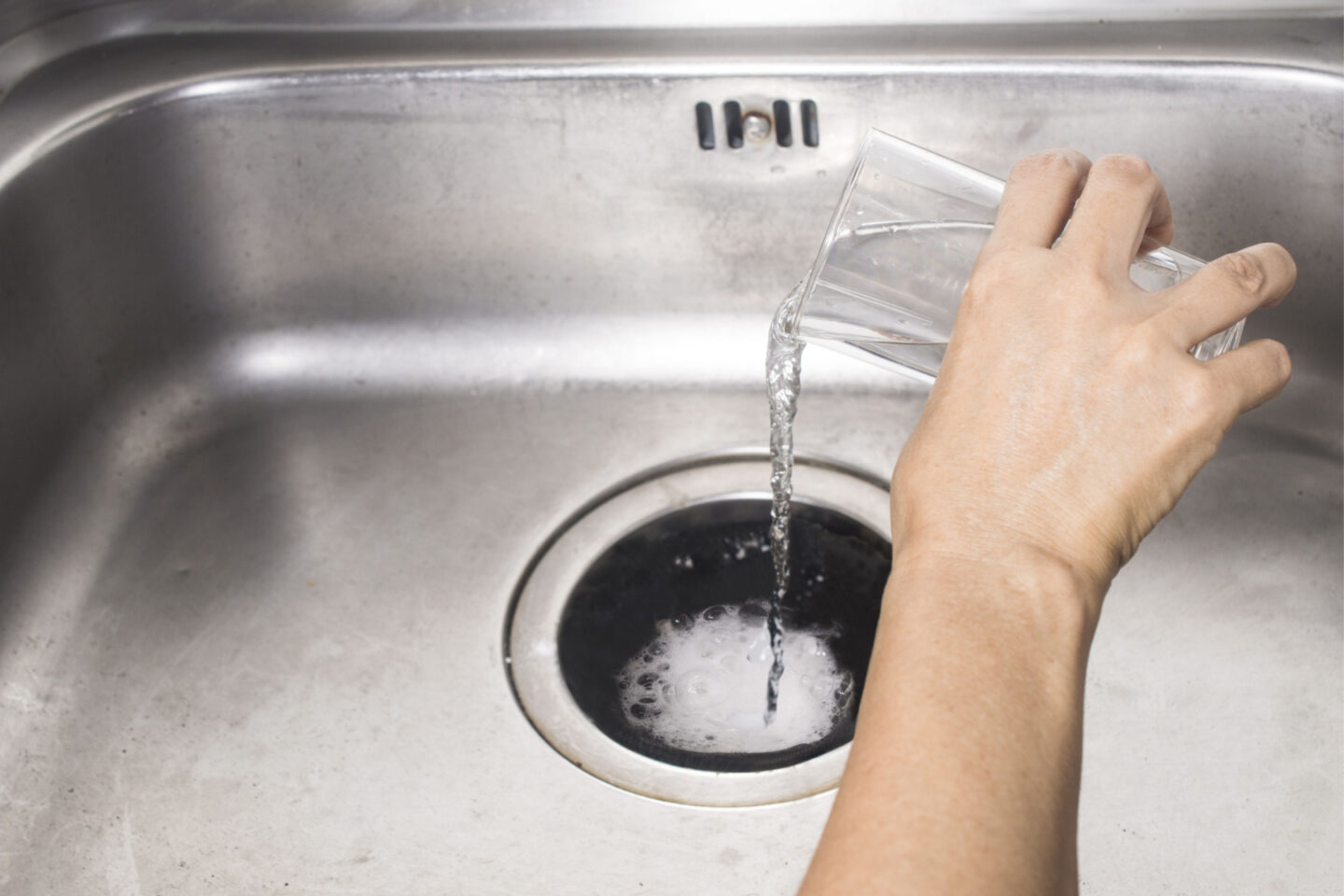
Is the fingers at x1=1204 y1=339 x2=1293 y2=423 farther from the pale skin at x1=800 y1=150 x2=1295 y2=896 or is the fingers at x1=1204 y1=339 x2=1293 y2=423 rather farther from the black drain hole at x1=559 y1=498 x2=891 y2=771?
→ the black drain hole at x1=559 y1=498 x2=891 y2=771

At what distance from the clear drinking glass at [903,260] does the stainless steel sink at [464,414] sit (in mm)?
193

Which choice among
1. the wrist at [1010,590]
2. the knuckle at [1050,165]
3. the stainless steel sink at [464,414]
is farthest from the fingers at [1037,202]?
the stainless steel sink at [464,414]

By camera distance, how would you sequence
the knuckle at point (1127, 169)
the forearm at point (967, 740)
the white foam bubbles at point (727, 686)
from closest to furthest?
the forearm at point (967, 740) < the knuckle at point (1127, 169) < the white foam bubbles at point (727, 686)

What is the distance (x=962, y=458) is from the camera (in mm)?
411

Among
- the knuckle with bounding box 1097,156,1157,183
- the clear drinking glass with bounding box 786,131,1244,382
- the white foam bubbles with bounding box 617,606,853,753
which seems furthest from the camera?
the white foam bubbles with bounding box 617,606,853,753

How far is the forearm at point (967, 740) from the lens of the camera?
0.34 metres

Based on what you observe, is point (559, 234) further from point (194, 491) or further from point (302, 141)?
point (194, 491)

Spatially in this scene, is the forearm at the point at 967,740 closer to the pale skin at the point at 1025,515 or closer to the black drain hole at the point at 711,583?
the pale skin at the point at 1025,515

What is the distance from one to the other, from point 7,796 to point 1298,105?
2.71ft

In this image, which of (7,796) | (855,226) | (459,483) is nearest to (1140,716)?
(855,226)

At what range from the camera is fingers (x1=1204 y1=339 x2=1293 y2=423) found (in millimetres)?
410

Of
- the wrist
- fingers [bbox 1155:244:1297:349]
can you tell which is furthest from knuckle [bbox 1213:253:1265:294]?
the wrist

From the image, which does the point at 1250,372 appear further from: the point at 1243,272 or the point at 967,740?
the point at 967,740

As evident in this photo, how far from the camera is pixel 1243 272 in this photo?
0.42m
